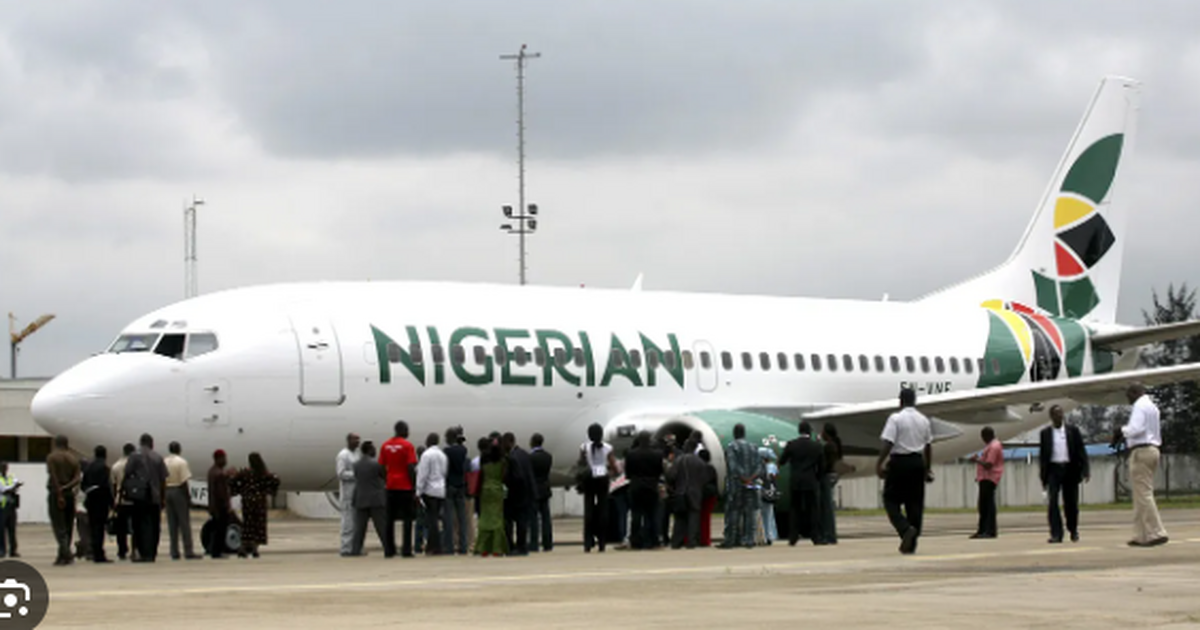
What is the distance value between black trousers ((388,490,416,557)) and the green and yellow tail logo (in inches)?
713

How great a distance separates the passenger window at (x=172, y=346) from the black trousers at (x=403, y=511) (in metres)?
3.60

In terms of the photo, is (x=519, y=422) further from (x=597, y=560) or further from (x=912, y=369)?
(x=912, y=369)

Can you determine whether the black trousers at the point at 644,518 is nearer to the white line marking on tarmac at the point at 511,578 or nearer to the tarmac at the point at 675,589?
the tarmac at the point at 675,589

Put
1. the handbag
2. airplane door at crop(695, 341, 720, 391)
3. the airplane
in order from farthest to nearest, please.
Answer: airplane door at crop(695, 341, 720, 391), the airplane, the handbag

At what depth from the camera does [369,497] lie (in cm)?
2280

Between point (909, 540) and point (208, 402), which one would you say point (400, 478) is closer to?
point (208, 402)

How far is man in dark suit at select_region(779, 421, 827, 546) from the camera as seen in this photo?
23.5 metres

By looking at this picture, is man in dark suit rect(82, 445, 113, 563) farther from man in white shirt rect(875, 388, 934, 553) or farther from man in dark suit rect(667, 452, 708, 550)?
man in white shirt rect(875, 388, 934, 553)

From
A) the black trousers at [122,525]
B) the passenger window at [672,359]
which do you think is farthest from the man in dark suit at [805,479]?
the black trousers at [122,525]

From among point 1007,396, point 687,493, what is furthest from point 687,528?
point 1007,396

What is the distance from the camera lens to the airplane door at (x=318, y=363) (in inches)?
972

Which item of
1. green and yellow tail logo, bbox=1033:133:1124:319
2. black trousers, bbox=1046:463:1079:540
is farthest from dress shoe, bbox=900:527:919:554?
green and yellow tail logo, bbox=1033:133:1124:319

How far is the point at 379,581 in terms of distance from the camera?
1661 centimetres

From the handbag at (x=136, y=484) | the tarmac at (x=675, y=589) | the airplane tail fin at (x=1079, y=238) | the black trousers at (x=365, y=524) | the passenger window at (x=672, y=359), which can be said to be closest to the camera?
the tarmac at (x=675, y=589)
